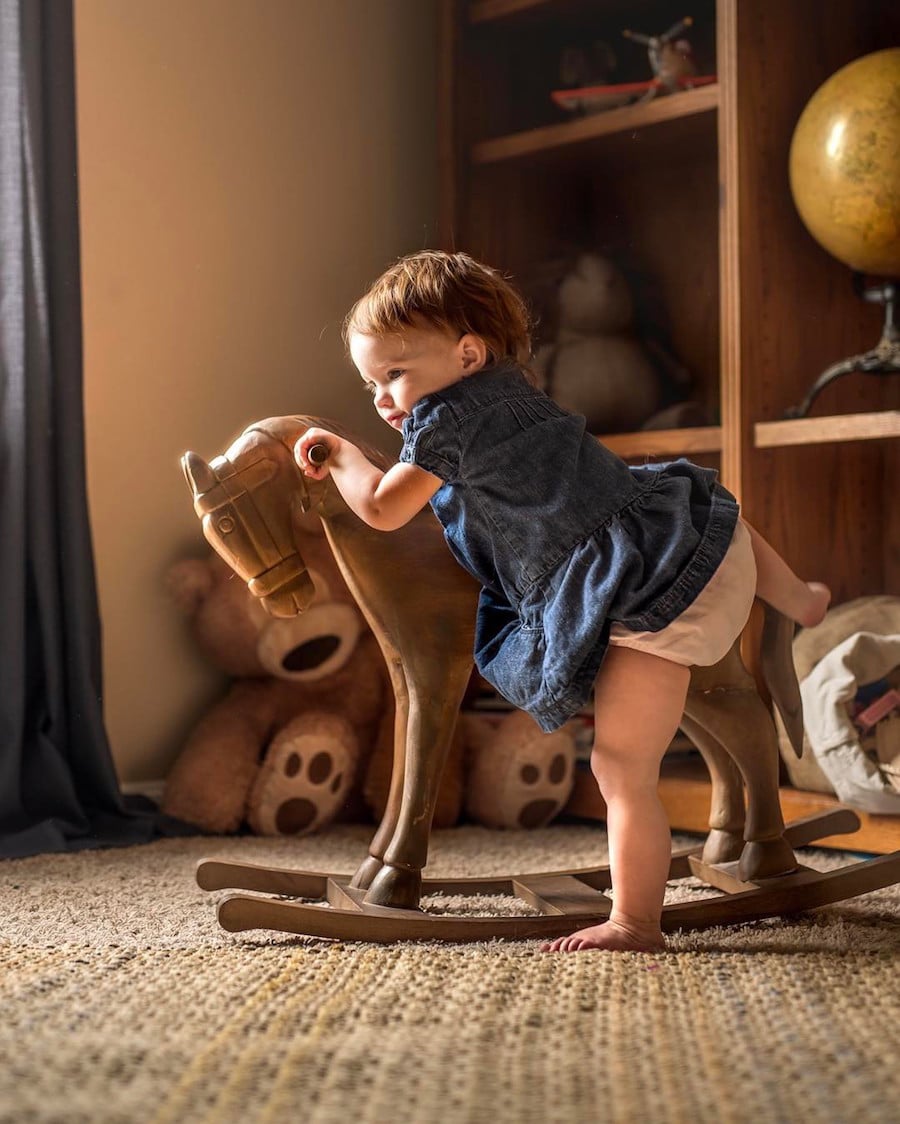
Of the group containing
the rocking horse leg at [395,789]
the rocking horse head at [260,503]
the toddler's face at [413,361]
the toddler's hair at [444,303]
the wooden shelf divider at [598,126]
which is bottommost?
the rocking horse leg at [395,789]

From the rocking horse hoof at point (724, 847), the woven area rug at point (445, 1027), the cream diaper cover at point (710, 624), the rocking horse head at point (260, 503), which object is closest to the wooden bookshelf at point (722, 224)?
the rocking horse hoof at point (724, 847)

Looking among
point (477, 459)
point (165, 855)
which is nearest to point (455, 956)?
point (477, 459)

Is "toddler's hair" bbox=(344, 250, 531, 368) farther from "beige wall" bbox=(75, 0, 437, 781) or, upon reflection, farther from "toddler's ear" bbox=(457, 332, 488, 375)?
"beige wall" bbox=(75, 0, 437, 781)

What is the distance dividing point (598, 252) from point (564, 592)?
122cm

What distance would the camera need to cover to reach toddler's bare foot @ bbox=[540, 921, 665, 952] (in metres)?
1.17

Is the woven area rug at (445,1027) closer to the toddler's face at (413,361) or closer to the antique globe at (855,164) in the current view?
the toddler's face at (413,361)

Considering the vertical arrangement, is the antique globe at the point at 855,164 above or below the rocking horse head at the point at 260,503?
above

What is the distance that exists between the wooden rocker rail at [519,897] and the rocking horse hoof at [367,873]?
11 millimetres

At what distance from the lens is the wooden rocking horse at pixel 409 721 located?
1.24 meters

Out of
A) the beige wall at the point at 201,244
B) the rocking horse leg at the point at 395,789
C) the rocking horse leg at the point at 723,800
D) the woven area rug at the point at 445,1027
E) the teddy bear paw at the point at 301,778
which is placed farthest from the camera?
the beige wall at the point at 201,244

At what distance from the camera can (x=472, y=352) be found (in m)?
1.24

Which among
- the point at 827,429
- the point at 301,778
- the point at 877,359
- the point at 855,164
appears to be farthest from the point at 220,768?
the point at 855,164

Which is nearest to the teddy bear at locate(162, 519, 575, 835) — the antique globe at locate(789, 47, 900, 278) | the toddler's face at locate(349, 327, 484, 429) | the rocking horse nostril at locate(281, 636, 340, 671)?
the rocking horse nostril at locate(281, 636, 340, 671)

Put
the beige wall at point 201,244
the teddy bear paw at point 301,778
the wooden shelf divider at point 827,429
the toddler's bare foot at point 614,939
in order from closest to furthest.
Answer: the toddler's bare foot at point 614,939, the wooden shelf divider at point 827,429, the teddy bear paw at point 301,778, the beige wall at point 201,244
